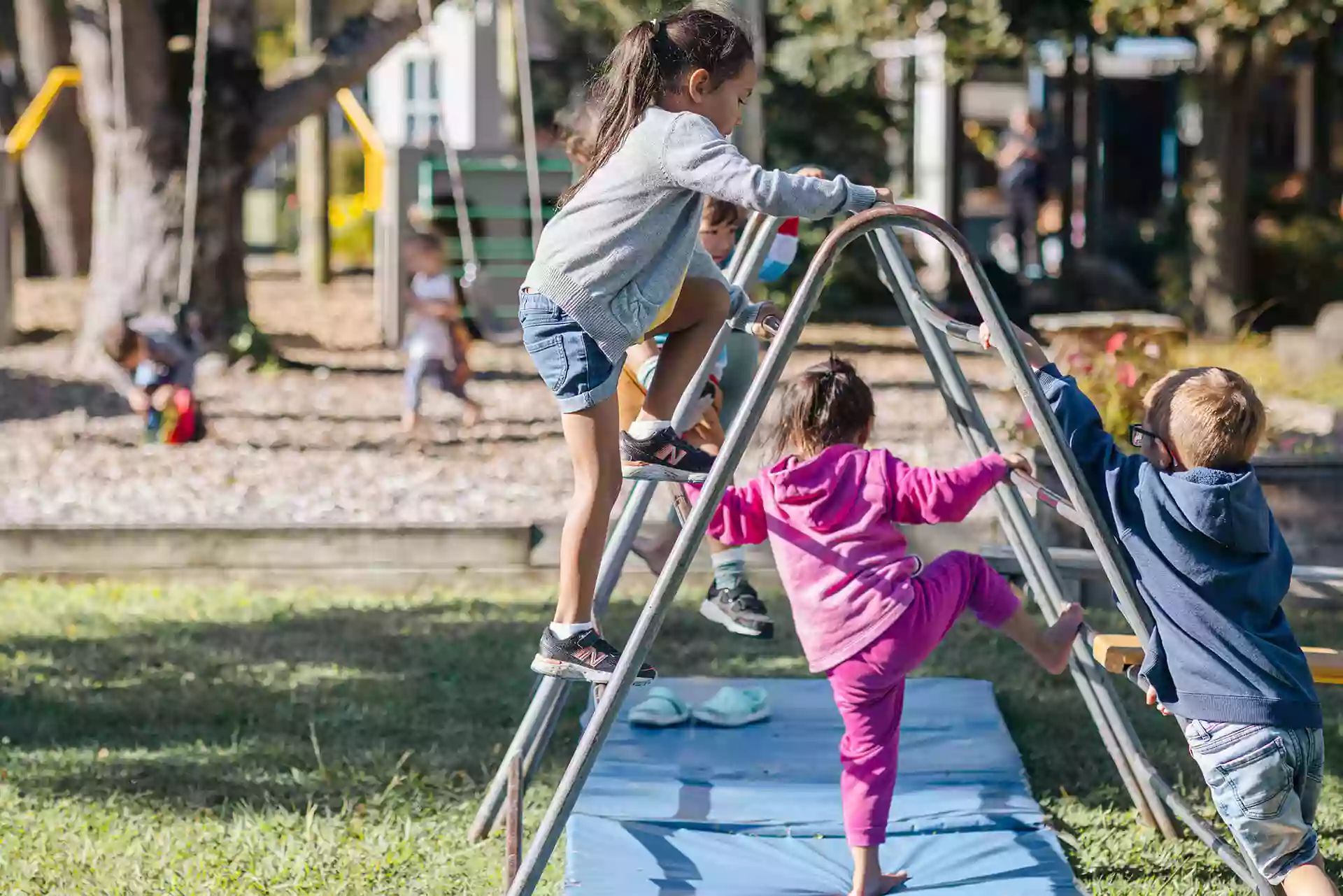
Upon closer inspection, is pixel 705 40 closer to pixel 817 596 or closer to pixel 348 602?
pixel 817 596

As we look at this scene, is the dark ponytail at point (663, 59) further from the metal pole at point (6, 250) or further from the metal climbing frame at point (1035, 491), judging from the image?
the metal pole at point (6, 250)

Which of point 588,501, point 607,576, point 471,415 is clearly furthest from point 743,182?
point 471,415

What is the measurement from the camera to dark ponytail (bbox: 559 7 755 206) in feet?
10.5

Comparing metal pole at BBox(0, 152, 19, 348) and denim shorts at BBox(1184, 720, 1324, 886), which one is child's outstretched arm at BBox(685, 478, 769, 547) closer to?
denim shorts at BBox(1184, 720, 1324, 886)

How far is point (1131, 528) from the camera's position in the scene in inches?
124

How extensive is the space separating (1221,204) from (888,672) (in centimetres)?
1078

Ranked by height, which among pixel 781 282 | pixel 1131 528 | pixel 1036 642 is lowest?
pixel 781 282

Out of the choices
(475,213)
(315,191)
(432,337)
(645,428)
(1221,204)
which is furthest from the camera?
(315,191)

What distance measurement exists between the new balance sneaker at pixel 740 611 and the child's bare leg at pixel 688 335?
2.00 feet

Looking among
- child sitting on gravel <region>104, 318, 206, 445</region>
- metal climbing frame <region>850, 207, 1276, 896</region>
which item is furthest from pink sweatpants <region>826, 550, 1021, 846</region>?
child sitting on gravel <region>104, 318, 206, 445</region>

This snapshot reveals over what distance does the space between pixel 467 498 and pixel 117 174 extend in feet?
16.4

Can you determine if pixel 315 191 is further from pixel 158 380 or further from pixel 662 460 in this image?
pixel 662 460

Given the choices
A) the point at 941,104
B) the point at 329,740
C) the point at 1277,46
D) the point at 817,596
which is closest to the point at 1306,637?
the point at 817,596

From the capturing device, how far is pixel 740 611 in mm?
4035
